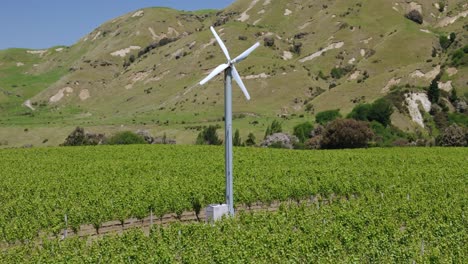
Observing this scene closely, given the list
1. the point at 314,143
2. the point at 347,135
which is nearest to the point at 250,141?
the point at 314,143

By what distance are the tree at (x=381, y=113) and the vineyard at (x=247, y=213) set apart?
75.6 metres

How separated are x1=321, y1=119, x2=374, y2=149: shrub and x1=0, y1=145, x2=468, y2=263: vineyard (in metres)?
41.9

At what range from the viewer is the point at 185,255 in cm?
2516

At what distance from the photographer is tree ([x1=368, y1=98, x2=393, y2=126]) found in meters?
148

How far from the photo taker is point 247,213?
39438 millimetres

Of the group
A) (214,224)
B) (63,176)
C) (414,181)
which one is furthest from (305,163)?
(214,224)

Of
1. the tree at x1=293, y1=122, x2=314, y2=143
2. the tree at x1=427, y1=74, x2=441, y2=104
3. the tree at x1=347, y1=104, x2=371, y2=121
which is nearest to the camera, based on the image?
the tree at x1=293, y1=122, x2=314, y2=143

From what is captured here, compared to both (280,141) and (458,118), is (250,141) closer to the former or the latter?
(280,141)

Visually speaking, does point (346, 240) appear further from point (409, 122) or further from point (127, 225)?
point (409, 122)

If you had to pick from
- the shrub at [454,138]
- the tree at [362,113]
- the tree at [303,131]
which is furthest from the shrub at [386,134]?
the tree at [303,131]

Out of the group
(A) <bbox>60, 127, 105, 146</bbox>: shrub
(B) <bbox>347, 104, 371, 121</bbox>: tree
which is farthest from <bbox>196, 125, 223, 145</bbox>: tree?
(B) <bbox>347, 104, 371, 121</bbox>: tree

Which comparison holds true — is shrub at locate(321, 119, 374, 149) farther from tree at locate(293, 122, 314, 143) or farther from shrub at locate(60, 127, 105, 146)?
shrub at locate(60, 127, 105, 146)

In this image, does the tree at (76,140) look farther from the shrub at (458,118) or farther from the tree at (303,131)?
the shrub at (458,118)

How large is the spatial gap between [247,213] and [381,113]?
382 ft
